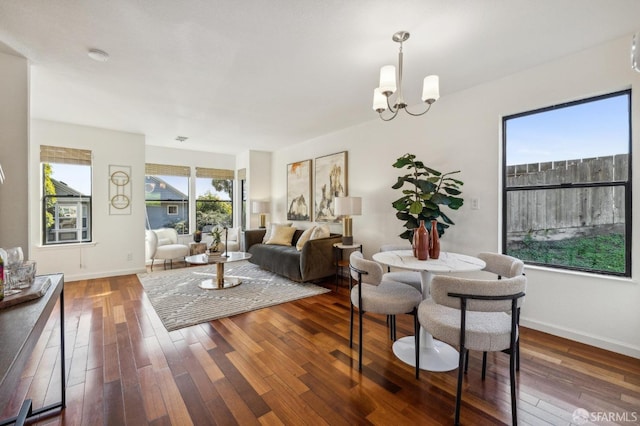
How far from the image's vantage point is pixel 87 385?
1869 mm

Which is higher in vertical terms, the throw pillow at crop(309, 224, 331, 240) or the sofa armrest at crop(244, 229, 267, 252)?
the throw pillow at crop(309, 224, 331, 240)

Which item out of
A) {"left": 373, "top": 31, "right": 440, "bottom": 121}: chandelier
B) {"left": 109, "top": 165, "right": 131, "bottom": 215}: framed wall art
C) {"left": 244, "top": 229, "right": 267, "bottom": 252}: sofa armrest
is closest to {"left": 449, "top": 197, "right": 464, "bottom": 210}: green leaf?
{"left": 373, "top": 31, "right": 440, "bottom": 121}: chandelier

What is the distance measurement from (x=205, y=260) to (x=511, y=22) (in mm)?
4127

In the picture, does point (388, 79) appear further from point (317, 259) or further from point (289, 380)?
point (317, 259)

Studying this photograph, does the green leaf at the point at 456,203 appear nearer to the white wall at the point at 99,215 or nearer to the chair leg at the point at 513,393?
the chair leg at the point at 513,393

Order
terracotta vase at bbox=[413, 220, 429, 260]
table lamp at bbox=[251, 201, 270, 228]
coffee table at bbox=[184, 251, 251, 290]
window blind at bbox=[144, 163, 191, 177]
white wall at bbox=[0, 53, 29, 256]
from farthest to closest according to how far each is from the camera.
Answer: table lamp at bbox=[251, 201, 270, 228] < window blind at bbox=[144, 163, 191, 177] < coffee table at bbox=[184, 251, 251, 290] < white wall at bbox=[0, 53, 29, 256] < terracotta vase at bbox=[413, 220, 429, 260]

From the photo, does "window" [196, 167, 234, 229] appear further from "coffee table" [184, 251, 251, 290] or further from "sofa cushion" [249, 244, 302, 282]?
"coffee table" [184, 251, 251, 290]

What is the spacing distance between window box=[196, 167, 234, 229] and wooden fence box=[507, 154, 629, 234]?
6056 mm

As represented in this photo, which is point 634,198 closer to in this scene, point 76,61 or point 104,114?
point 76,61

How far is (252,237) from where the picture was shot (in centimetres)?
561

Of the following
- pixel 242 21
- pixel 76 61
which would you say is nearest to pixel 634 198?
pixel 242 21

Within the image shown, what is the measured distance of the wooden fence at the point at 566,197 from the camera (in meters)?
2.36

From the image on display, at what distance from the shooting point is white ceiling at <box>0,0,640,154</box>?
189cm

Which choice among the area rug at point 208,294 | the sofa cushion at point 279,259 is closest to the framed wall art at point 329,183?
the sofa cushion at point 279,259
